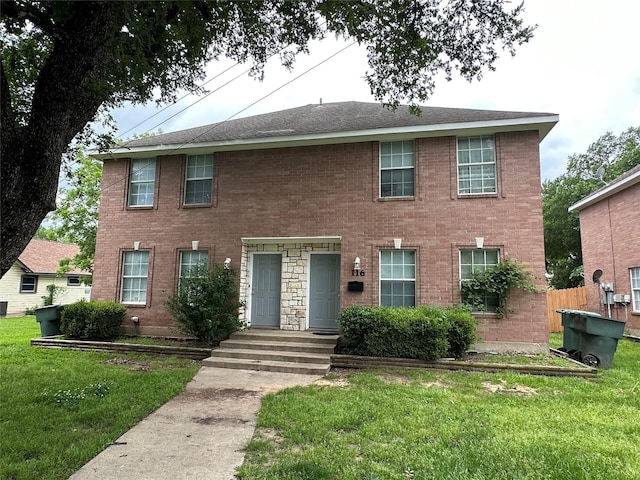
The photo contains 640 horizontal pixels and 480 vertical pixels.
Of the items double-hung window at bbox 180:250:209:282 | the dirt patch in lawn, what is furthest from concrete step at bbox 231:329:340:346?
the dirt patch in lawn

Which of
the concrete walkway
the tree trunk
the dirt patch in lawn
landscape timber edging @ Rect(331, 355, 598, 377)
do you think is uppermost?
the tree trunk

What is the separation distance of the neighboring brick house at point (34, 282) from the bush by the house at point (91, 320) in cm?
1081

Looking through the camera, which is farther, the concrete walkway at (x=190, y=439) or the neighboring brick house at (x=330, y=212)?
the neighboring brick house at (x=330, y=212)

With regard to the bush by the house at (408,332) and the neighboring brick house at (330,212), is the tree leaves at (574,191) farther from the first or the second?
the bush by the house at (408,332)

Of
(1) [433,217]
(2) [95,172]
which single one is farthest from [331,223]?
(2) [95,172]

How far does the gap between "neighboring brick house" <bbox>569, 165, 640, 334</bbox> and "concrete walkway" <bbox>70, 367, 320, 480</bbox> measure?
1280 cm

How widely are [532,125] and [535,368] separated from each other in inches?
214

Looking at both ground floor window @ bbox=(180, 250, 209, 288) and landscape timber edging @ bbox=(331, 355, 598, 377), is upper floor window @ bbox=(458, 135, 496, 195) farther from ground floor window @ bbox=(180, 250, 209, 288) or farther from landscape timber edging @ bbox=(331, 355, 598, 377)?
ground floor window @ bbox=(180, 250, 209, 288)

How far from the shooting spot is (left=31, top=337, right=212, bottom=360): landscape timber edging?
8.37 metres

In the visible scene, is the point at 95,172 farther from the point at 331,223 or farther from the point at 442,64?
the point at 442,64

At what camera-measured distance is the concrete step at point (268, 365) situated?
7078 millimetres

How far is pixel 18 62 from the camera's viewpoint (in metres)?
5.94

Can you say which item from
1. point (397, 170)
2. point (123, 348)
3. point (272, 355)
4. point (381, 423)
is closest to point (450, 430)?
point (381, 423)

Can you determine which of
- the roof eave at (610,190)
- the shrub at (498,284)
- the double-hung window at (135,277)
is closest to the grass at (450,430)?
the shrub at (498,284)
